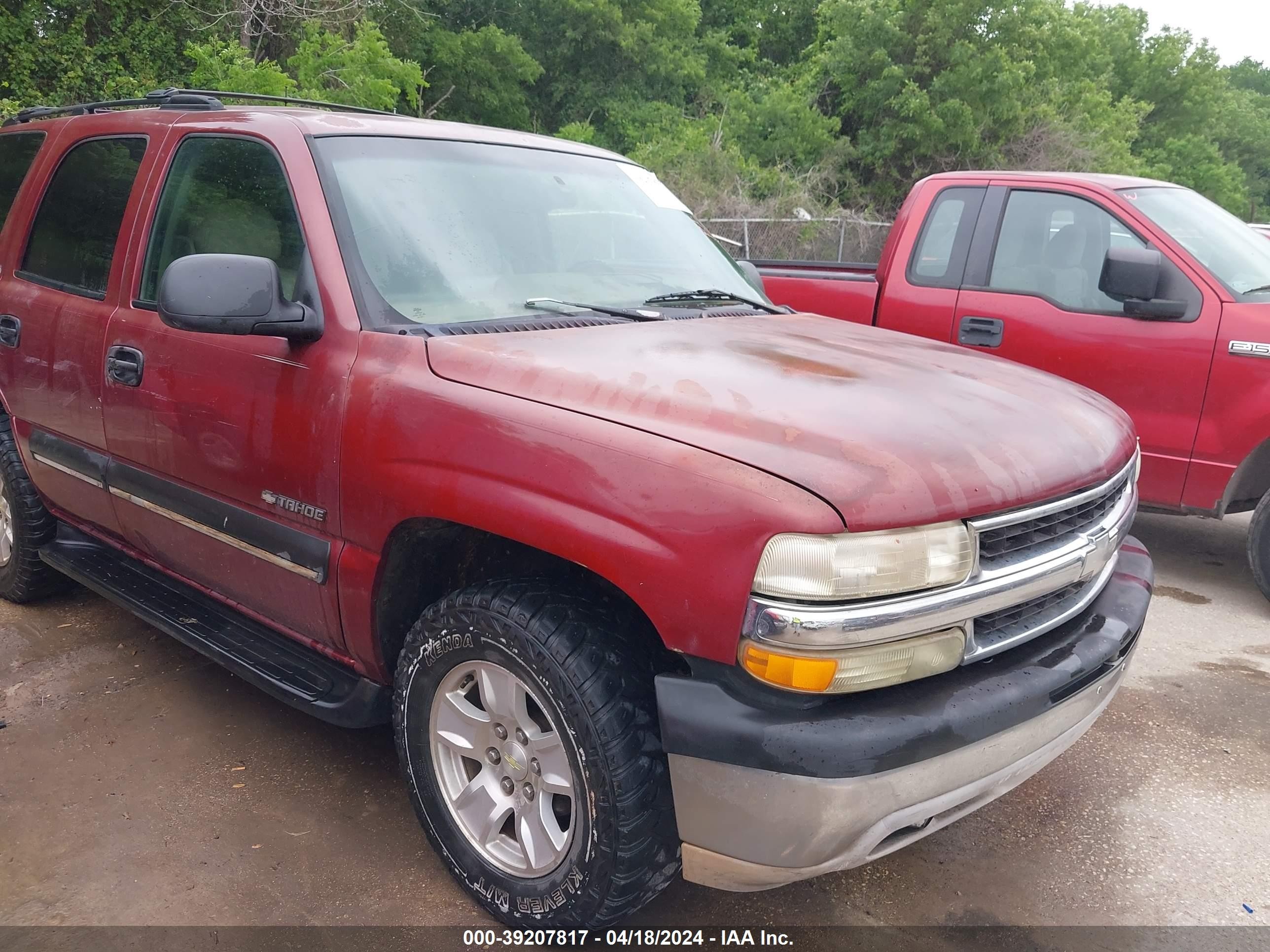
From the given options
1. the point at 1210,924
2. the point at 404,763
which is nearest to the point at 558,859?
the point at 404,763

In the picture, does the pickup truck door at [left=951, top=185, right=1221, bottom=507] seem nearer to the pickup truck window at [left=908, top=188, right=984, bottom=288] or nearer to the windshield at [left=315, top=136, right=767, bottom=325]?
the pickup truck window at [left=908, top=188, right=984, bottom=288]

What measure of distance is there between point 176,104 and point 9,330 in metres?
1.11

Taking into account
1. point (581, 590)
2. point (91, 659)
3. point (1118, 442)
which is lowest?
point (91, 659)

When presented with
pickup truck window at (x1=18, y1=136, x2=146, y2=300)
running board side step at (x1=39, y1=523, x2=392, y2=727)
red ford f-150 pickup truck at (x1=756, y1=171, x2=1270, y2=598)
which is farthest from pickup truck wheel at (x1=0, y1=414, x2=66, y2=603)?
red ford f-150 pickup truck at (x1=756, y1=171, x2=1270, y2=598)

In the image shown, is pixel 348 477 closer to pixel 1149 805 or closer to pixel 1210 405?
pixel 1149 805

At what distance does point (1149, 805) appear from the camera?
3.10 meters

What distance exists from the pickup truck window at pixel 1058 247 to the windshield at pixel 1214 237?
0.64ft

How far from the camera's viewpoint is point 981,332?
5.35 m

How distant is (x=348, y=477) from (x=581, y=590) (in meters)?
0.71

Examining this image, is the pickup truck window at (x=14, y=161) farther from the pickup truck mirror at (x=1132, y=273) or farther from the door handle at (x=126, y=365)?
the pickup truck mirror at (x=1132, y=273)

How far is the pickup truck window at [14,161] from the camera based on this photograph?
406 centimetres

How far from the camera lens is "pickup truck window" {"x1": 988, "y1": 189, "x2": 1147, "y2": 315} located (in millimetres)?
5102

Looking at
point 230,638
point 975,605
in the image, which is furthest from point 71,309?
point 975,605

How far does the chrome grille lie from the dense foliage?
38.8ft
